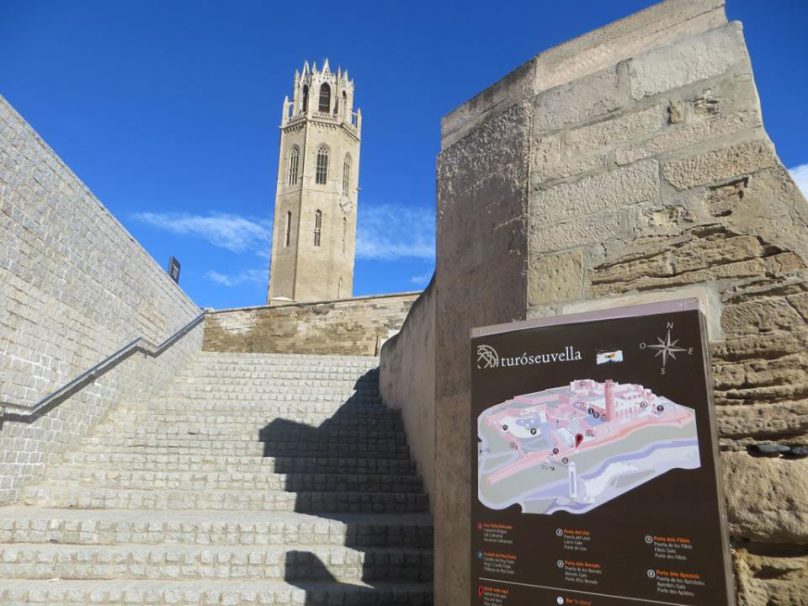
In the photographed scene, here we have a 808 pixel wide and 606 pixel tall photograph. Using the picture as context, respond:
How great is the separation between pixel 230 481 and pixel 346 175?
34.8 meters

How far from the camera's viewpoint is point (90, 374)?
6.71 m

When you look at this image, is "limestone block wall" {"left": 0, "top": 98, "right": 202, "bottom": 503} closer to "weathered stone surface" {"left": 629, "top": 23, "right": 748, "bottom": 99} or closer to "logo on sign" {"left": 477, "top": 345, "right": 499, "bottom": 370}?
"logo on sign" {"left": 477, "top": 345, "right": 499, "bottom": 370}

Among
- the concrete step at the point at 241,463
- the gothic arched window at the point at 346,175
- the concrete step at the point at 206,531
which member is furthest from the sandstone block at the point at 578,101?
→ the gothic arched window at the point at 346,175

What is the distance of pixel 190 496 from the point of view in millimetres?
5125

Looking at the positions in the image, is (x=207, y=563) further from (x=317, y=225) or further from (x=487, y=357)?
(x=317, y=225)

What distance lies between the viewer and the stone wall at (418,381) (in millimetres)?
5477

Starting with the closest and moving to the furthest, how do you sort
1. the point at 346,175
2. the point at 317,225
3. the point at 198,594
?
the point at 198,594 → the point at 317,225 → the point at 346,175

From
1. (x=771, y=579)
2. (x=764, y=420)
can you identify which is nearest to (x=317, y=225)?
(x=764, y=420)

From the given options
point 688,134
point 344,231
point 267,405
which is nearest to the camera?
point 688,134

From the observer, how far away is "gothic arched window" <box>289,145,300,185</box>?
3812 cm

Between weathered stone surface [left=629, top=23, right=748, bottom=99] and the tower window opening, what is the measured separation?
3538cm

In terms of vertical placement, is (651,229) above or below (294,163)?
below

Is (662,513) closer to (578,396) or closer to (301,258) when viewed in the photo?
(578,396)

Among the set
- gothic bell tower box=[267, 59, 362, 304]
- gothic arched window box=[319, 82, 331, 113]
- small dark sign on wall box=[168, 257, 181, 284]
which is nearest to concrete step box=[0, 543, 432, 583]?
small dark sign on wall box=[168, 257, 181, 284]
